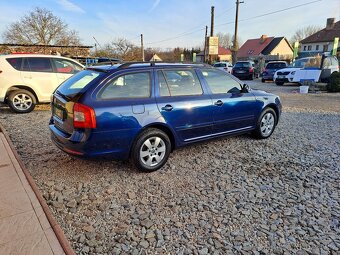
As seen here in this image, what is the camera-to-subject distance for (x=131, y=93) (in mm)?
3527

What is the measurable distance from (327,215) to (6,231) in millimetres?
3406

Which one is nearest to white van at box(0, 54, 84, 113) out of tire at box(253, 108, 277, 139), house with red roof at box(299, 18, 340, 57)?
tire at box(253, 108, 277, 139)

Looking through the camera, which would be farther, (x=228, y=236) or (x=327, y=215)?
(x=327, y=215)

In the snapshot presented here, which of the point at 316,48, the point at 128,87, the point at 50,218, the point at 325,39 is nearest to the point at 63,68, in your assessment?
the point at 128,87

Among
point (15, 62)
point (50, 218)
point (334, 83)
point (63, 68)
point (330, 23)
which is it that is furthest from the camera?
point (330, 23)

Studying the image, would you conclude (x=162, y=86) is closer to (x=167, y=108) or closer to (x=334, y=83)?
(x=167, y=108)

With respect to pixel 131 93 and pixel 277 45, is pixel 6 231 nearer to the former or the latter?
pixel 131 93

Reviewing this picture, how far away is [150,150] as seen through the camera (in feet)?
12.3

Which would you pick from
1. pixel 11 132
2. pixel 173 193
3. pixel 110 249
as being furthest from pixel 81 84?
pixel 11 132

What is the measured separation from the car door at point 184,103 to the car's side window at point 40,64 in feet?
17.7

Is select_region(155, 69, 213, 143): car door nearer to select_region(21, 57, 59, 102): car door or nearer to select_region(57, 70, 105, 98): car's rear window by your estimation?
select_region(57, 70, 105, 98): car's rear window

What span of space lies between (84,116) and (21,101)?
5.44 m

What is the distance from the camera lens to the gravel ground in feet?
7.97

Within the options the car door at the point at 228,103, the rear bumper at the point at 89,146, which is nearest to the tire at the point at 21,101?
the rear bumper at the point at 89,146
